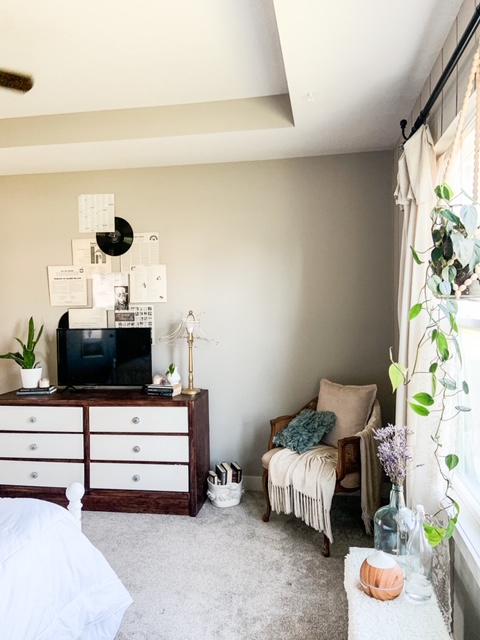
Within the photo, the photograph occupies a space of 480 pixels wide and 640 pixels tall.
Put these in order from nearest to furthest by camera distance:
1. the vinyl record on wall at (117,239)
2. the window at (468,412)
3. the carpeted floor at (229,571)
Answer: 1. the window at (468,412)
2. the carpeted floor at (229,571)
3. the vinyl record on wall at (117,239)

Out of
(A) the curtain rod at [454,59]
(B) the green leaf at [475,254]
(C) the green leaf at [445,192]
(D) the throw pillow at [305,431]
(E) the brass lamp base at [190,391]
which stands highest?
(A) the curtain rod at [454,59]

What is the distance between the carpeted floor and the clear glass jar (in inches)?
28.5

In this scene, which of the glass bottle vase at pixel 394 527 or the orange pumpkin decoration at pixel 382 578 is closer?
the orange pumpkin decoration at pixel 382 578

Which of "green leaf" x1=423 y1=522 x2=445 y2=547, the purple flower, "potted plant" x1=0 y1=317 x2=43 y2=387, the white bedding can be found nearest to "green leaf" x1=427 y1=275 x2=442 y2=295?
the purple flower

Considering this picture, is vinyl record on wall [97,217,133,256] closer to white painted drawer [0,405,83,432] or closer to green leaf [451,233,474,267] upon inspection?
white painted drawer [0,405,83,432]

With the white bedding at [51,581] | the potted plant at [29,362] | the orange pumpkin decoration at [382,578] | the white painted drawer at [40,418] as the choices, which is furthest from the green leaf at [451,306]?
the potted plant at [29,362]

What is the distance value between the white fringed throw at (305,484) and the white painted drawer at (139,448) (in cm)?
68

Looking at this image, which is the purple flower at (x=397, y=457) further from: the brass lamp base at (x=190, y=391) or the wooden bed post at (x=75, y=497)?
the brass lamp base at (x=190, y=391)

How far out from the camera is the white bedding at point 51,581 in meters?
1.36

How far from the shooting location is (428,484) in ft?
6.40

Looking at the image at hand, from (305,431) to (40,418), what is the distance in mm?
1891

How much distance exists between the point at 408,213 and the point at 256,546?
208cm

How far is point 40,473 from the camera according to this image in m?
3.22

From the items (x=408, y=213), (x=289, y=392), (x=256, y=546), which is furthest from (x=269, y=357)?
(x=408, y=213)
